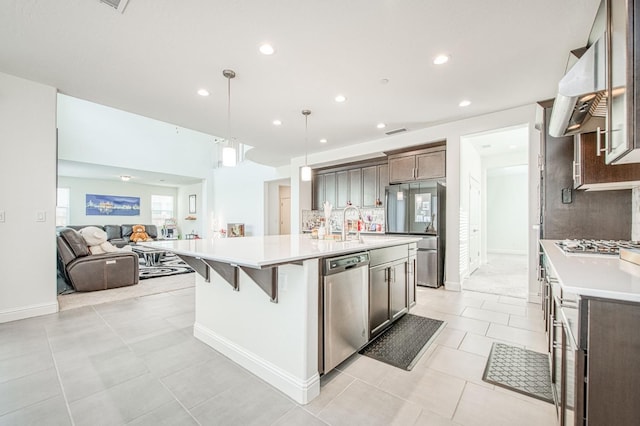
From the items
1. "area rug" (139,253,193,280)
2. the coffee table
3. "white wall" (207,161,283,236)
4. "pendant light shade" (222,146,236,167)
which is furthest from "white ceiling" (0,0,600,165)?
"white wall" (207,161,283,236)

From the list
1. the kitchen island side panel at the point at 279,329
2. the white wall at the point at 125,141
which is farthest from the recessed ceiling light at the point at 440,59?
the white wall at the point at 125,141

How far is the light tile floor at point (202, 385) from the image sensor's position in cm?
152

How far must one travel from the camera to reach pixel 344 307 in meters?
2.04

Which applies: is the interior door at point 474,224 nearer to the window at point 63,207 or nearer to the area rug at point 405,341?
the area rug at point 405,341

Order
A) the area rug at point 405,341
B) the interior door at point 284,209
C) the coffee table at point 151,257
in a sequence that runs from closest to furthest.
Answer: the area rug at point 405,341, the coffee table at point 151,257, the interior door at point 284,209

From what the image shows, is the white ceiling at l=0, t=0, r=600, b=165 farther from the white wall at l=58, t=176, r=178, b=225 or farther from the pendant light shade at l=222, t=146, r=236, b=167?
the white wall at l=58, t=176, r=178, b=225

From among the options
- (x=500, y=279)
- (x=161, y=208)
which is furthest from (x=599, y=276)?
(x=161, y=208)

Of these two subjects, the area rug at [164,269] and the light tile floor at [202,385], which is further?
the area rug at [164,269]

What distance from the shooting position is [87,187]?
923 cm

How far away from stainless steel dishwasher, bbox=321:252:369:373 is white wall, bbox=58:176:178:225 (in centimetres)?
1072

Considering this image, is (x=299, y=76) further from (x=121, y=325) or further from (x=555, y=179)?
(x=121, y=325)

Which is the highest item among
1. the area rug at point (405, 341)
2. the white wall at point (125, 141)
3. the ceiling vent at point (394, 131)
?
the white wall at point (125, 141)

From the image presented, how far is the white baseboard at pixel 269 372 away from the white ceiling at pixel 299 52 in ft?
8.45

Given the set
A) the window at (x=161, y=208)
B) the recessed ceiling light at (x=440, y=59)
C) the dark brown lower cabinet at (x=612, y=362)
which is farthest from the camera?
the window at (x=161, y=208)
